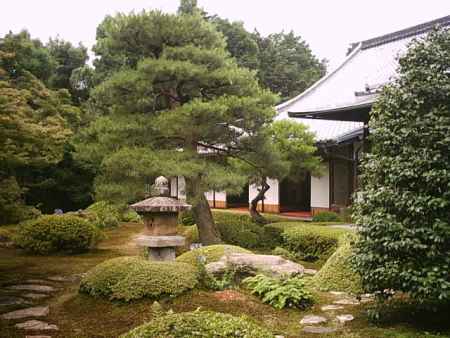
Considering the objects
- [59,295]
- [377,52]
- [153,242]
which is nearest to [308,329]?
[153,242]

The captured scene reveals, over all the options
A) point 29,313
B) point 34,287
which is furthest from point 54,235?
point 29,313

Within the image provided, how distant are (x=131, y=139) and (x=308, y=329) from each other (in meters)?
6.45

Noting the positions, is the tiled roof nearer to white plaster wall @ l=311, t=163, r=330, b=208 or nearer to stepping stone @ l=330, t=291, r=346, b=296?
white plaster wall @ l=311, t=163, r=330, b=208

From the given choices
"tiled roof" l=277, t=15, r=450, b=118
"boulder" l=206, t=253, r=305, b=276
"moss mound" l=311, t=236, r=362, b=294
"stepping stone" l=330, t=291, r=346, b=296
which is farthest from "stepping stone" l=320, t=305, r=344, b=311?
"tiled roof" l=277, t=15, r=450, b=118

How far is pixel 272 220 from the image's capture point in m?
15.3

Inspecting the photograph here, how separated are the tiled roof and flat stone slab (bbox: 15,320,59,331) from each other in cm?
1332

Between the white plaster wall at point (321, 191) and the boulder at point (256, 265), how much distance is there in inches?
469

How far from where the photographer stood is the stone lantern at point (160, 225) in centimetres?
808

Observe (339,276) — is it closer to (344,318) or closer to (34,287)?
(344,318)

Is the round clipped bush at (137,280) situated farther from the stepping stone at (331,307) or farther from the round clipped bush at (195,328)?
the round clipped bush at (195,328)

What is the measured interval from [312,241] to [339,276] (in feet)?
12.1

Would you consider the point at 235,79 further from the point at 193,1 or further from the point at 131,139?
the point at 193,1

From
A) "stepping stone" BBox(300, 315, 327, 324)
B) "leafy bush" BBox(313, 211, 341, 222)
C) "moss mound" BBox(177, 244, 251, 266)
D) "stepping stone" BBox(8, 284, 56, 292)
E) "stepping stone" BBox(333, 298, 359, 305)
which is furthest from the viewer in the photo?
"leafy bush" BBox(313, 211, 341, 222)

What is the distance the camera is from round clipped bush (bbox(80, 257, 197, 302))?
6250 millimetres
